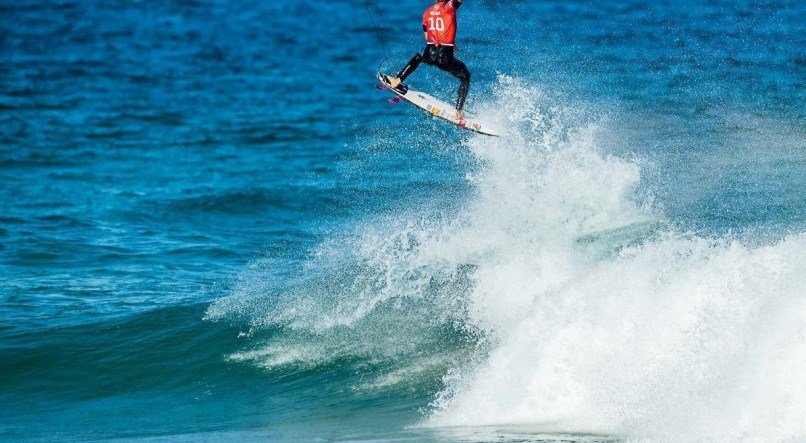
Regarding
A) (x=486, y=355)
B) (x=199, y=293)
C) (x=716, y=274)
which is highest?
(x=716, y=274)

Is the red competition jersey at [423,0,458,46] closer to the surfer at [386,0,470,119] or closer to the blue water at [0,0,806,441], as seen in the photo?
the surfer at [386,0,470,119]

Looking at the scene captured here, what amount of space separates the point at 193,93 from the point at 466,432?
93.1 ft

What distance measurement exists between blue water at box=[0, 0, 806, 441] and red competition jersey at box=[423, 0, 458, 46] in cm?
211

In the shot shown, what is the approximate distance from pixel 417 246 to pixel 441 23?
3521 millimetres

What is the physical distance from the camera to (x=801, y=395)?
8219 millimetres

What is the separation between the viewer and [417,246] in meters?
15.3

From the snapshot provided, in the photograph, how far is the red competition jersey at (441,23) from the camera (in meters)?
13.5

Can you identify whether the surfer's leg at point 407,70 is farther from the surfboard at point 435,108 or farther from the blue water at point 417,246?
the blue water at point 417,246

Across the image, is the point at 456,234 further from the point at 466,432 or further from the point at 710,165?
the point at 710,165

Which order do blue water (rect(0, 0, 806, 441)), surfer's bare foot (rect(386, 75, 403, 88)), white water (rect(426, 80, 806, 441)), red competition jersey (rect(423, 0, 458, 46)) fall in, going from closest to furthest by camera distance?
white water (rect(426, 80, 806, 441))
blue water (rect(0, 0, 806, 441))
red competition jersey (rect(423, 0, 458, 46))
surfer's bare foot (rect(386, 75, 403, 88))

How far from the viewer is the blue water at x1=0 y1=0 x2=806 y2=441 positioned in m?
9.74

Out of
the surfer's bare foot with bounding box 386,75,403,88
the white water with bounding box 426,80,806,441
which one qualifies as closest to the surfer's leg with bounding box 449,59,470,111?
the surfer's bare foot with bounding box 386,75,403,88

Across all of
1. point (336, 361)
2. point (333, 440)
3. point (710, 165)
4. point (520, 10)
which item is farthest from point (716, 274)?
point (520, 10)

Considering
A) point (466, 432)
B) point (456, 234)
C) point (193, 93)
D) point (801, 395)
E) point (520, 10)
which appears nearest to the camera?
point (801, 395)
